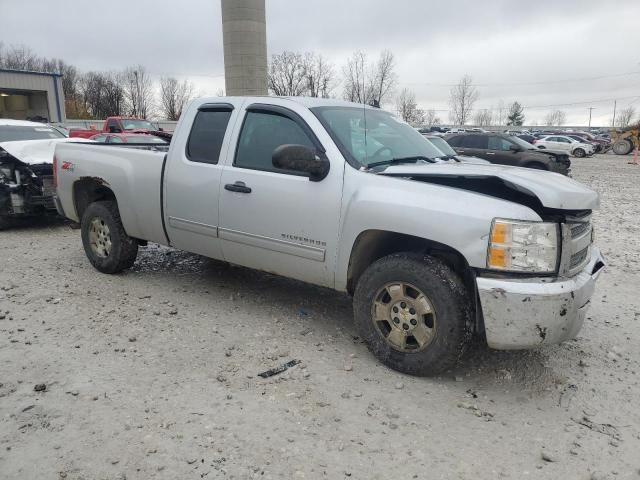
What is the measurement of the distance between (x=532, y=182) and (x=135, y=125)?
21.1 m

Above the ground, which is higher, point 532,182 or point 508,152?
point 532,182

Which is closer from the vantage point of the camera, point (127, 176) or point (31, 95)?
point (127, 176)

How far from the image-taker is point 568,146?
34719mm

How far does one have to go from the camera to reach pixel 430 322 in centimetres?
345

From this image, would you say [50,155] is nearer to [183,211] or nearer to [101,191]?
[101,191]

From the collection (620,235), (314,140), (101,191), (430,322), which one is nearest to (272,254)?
(314,140)

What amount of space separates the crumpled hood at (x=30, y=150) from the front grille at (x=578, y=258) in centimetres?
706

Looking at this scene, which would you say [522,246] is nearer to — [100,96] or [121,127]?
[121,127]

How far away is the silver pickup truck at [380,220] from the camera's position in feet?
10.2

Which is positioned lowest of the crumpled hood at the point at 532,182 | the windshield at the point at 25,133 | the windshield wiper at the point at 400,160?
the crumpled hood at the point at 532,182

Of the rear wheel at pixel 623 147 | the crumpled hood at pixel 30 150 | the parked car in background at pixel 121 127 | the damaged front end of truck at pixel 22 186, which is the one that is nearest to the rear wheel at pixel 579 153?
the rear wheel at pixel 623 147

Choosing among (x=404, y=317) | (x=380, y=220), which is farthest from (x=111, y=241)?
(x=404, y=317)

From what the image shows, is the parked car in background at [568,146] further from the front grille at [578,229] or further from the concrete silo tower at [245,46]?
the front grille at [578,229]

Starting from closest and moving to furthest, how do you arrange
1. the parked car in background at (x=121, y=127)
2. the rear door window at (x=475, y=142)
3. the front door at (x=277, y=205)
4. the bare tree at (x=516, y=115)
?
1. the front door at (x=277, y=205)
2. the rear door window at (x=475, y=142)
3. the parked car in background at (x=121, y=127)
4. the bare tree at (x=516, y=115)
